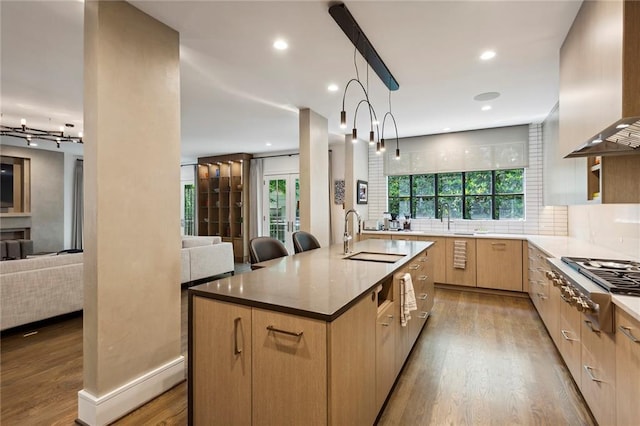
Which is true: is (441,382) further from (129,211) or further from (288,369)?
(129,211)

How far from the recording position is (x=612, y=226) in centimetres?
301

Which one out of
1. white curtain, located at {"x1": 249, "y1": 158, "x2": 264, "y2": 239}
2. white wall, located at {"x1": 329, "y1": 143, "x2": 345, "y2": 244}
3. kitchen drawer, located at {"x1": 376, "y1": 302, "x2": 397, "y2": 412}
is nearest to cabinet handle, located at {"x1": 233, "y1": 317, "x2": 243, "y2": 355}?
kitchen drawer, located at {"x1": 376, "y1": 302, "x2": 397, "y2": 412}

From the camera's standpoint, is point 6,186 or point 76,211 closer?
point 6,186

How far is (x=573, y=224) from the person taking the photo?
4387mm

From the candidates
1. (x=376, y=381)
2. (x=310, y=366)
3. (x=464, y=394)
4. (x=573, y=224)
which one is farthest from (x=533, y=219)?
(x=310, y=366)

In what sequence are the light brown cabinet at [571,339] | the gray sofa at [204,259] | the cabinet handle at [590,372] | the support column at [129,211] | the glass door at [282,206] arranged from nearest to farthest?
the cabinet handle at [590,372]
the support column at [129,211]
the light brown cabinet at [571,339]
the gray sofa at [204,259]
the glass door at [282,206]

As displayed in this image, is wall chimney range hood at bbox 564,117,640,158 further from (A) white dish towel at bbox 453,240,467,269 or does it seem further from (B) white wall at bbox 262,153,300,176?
(B) white wall at bbox 262,153,300,176

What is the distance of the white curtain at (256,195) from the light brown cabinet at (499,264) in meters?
5.12

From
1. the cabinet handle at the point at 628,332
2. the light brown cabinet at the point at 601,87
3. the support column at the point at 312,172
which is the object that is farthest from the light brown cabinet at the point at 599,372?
the support column at the point at 312,172

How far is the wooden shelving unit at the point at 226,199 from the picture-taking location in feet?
26.1

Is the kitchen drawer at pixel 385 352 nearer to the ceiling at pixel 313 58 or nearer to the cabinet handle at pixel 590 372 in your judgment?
the cabinet handle at pixel 590 372

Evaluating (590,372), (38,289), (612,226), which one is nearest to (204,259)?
(38,289)

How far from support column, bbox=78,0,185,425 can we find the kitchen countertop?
0.65m

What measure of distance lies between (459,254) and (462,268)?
0.22m
